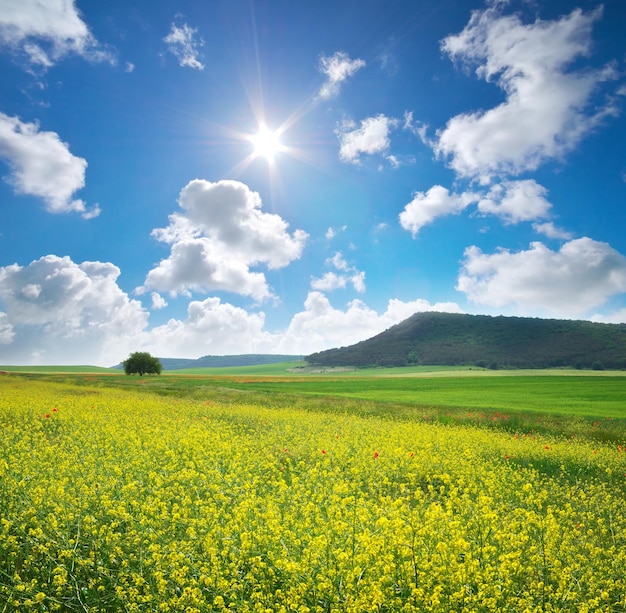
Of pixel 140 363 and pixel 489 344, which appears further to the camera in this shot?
pixel 489 344

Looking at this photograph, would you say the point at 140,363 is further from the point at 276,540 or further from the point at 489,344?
the point at 489,344

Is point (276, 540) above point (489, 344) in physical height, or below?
→ below

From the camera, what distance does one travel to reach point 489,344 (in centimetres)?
13538

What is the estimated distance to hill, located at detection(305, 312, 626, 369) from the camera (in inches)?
4097

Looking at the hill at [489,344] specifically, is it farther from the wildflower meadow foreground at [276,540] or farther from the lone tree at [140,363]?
the wildflower meadow foreground at [276,540]

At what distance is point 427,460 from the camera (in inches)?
406

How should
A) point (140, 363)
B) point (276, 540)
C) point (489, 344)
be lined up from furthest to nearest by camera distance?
point (489, 344), point (140, 363), point (276, 540)

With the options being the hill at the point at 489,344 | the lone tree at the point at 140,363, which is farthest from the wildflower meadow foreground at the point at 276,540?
the hill at the point at 489,344

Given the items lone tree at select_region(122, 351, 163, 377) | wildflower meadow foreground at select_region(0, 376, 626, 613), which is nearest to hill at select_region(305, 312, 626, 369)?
lone tree at select_region(122, 351, 163, 377)

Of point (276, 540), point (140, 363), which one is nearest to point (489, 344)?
point (140, 363)

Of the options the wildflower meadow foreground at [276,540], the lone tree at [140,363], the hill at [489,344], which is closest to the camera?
the wildflower meadow foreground at [276,540]

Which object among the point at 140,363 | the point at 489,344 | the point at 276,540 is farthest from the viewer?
the point at 489,344

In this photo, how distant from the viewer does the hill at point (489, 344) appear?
10406 cm

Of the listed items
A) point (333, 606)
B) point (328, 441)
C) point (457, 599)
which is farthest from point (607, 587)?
point (328, 441)
